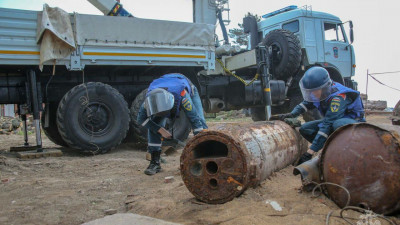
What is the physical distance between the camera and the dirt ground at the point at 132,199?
273 cm

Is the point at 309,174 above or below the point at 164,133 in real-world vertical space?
below

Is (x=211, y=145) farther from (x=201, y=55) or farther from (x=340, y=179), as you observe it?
(x=201, y=55)

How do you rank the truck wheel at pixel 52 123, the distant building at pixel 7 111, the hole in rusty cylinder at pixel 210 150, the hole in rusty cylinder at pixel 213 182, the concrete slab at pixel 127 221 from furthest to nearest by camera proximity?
the distant building at pixel 7 111 < the truck wheel at pixel 52 123 < the hole in rusty cylinder at pixel 210 150 < the hole in rusty cylinder at pixel 213 182 < the concrete slab at pixel 127 221

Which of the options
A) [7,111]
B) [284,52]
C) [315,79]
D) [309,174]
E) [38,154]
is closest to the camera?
[309,174]

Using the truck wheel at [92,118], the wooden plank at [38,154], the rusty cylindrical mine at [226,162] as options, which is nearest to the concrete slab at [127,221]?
the rusty cylindrical mine at [226,162]

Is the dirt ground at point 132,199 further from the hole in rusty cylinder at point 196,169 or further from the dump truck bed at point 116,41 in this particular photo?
the dump truck bed at point 116,41

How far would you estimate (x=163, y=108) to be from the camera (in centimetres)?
431

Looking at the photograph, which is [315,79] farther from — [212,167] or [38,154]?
[38,154]

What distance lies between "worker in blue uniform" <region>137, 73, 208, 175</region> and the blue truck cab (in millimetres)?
5586

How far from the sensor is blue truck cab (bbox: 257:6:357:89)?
31.1 ft

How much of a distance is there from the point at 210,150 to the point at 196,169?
0.27 meters

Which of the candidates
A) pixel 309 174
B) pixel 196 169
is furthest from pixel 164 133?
pixel 309 174

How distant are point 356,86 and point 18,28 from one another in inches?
338

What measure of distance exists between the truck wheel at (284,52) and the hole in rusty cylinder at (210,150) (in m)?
6.14
